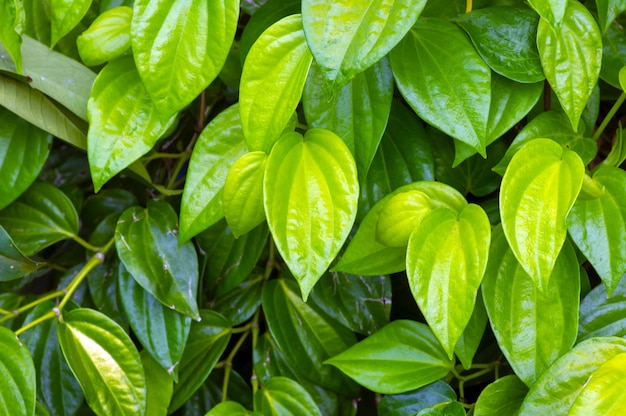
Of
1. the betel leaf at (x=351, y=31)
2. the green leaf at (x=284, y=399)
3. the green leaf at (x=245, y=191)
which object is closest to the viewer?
the betel leaf at (x=351, y=31)

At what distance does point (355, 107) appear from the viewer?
2.14ft

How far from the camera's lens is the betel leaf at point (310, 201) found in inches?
21.8

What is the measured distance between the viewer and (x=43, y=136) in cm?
77

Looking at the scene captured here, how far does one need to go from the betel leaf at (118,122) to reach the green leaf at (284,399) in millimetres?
307

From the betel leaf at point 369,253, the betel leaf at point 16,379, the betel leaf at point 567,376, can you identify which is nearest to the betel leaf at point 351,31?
the betel leaf at point 369,253

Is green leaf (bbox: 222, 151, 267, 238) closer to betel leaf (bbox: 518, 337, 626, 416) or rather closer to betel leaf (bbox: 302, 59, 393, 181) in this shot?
betel leaf (bbox: 302, 59, 393, 181)

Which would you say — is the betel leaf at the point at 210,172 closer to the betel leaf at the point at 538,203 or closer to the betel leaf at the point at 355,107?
the betel leaf at the point at 355,107

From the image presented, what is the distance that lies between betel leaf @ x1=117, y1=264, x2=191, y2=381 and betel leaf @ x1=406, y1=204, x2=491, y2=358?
1.00 feet

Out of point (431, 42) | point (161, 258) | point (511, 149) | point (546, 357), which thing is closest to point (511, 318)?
point (546, 357)

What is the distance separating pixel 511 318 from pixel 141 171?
17.1 inches

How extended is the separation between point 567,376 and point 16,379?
1.68 feet

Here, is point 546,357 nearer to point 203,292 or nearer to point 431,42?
point 431,42

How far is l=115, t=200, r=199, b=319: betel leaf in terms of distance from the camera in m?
0.75

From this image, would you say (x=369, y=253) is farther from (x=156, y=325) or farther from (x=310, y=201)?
(x=156, y=325)
